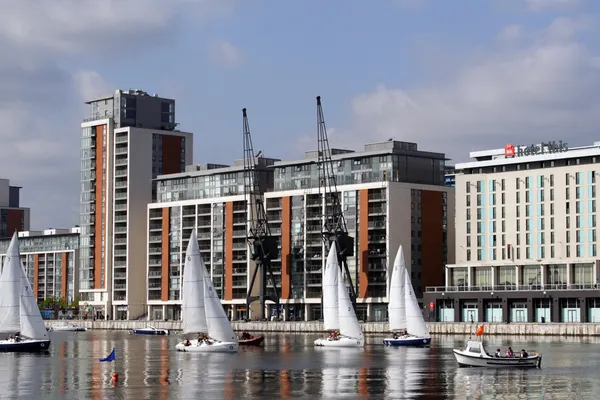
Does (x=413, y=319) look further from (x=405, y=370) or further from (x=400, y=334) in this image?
(x=405, y=370)

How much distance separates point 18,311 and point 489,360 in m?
63.6

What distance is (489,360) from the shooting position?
413 feet

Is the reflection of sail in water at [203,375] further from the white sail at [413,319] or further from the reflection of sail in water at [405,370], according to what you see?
the white sail at [413,319]

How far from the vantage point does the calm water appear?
100m

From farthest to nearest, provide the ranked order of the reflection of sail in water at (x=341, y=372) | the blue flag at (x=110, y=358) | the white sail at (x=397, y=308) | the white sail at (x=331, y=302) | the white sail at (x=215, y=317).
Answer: the white sail at (x=397, y=308)
the white sail at (x=331, y=302)
the white sail at (x=215, y=317)
the blue flag at (x=110, y=358)
the reflection of sail in water at (x=341, y=372)

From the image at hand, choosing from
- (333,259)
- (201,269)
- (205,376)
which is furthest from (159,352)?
(205,376)

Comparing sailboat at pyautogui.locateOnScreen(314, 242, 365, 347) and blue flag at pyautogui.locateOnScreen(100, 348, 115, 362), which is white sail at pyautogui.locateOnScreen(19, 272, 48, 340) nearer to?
blue flag at pyautogui.locateOnScreen(100, 348, 115, 362)

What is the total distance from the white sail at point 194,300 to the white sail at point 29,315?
2090 cm

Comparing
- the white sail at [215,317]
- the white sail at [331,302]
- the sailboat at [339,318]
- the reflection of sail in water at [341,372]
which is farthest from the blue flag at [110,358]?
the white sail at [331,302]

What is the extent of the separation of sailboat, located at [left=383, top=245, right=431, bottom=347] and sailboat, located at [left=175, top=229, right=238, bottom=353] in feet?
107

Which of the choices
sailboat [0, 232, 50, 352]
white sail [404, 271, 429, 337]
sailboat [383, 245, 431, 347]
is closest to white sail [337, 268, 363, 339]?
sailboat [383, 245, 431, 347]

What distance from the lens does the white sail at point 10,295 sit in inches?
6192

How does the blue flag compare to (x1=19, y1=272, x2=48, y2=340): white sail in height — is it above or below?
below

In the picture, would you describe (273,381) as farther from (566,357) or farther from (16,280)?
(16,280)
